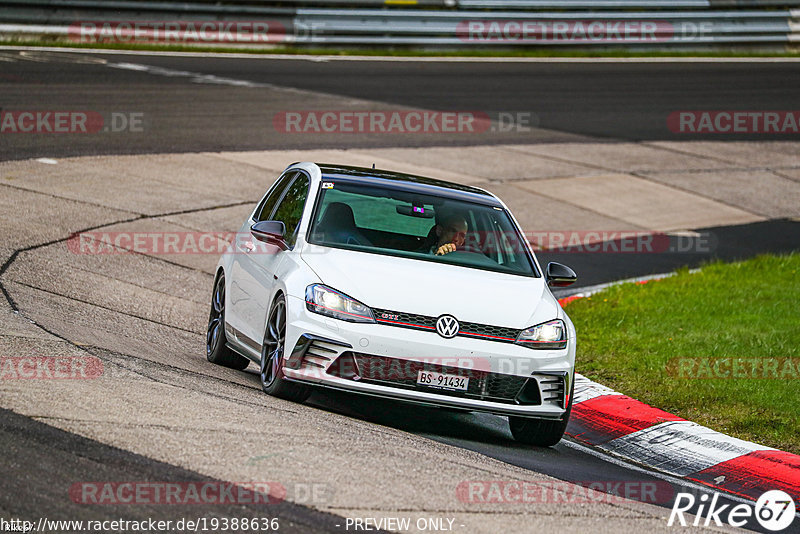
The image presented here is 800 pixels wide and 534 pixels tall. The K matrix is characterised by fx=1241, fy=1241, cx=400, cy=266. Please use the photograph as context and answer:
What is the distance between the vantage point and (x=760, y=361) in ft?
34.1

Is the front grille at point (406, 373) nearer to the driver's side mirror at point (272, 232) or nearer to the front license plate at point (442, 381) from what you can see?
the front license plate at point (442, 381)

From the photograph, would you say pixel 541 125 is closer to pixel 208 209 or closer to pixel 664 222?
pixel 664 222

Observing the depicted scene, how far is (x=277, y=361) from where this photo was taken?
26.4ft

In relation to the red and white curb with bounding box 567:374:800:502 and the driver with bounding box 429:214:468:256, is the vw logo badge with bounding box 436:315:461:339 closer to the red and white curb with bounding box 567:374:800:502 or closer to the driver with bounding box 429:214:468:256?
the driver with bounding box 429:214:468:256

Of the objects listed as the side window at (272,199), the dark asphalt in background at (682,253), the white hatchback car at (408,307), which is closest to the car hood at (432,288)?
the white hatchback car at (408,307)

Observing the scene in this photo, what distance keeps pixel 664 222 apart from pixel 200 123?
7.82 m

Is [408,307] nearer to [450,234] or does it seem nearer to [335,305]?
[335,305]

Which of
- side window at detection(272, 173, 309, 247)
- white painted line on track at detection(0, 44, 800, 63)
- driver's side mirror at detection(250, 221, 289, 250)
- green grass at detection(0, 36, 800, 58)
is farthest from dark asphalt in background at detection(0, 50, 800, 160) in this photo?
driver's side mirror at detection(250, 221, 289, 250)

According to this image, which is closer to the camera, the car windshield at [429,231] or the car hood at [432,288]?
the car hood at [432,288]

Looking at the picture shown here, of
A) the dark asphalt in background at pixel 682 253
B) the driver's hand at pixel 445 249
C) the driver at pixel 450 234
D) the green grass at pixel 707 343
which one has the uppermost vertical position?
the driver at pixel 450 234

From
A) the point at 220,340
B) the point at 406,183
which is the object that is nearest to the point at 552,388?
the point at 406,183

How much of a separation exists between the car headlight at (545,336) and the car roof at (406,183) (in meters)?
1.59

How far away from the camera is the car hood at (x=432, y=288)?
7844 millimetres

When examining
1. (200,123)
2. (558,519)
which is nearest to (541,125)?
(200,123)
